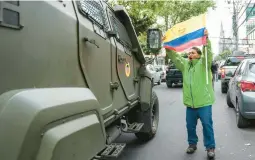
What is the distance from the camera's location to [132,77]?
5.34m

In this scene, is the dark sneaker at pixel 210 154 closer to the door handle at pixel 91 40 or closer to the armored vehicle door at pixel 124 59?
the armored vehicle door at pixel 124 59

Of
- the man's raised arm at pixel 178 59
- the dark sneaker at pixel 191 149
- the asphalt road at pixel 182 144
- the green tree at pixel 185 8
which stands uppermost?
the green tree at pixel 185 8

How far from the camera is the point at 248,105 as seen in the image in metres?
7.15

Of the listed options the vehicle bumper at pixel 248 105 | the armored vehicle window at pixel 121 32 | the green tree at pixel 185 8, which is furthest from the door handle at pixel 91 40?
the green tree at pixel 185 8

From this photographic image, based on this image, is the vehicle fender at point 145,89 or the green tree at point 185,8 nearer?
the vehicle fender at point 145,89

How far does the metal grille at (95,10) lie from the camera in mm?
3337

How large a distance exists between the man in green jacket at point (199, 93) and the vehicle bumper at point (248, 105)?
2.01m

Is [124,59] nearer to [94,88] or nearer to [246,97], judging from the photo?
[94,88]

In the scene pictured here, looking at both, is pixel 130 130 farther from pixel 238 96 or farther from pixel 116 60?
pixel 238 96

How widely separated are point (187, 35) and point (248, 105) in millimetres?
2533

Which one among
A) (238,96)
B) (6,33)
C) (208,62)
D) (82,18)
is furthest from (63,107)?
(238,96)

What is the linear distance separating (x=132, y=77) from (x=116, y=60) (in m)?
1.17

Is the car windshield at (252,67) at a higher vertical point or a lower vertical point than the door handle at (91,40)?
lower

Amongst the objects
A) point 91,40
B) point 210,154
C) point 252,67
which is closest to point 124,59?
point 91,40
